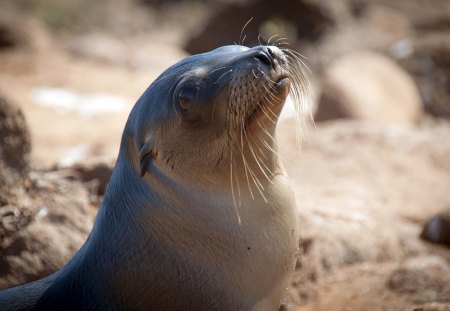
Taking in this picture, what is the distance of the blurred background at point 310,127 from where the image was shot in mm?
4285

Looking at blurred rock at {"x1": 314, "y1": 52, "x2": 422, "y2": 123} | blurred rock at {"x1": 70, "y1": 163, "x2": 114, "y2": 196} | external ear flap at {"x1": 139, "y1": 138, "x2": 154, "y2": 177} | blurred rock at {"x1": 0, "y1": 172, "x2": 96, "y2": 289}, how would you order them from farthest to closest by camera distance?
blurred rock at {"x1": 314, "y1": 52, "x2": 422, "y2": 123} < blurred rock at {"x1": 70, "y1": 163, "x2": 114, "y2": 196} < blurred rock at {"x1": 0, "y1": 172, "x2": 96, "y2": 289} < external ear flap at {"x1": 139, "y1": 138, "x2": 154, "y2": 177}

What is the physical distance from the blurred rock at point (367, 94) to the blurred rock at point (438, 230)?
11.8 feet

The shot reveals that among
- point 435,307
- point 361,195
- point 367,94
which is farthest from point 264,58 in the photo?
point 367,94

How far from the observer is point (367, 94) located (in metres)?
8.92

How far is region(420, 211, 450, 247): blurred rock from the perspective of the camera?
5.02m

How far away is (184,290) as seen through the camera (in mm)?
2824

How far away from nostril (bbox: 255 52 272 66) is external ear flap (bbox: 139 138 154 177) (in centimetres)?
59

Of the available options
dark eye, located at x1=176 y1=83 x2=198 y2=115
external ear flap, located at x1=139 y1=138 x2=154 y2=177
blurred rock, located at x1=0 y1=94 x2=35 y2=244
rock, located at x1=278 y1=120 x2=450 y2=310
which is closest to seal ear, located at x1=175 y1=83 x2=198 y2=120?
dark eye, located at x1=176 y1=83 x2=198 y2=115

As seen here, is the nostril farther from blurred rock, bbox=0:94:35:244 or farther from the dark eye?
blurred rock, bbox=0:94:35:244

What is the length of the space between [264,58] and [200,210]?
0.69 metres

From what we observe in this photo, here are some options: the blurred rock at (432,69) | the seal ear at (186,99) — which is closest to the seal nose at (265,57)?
the seal ear at (186,99)

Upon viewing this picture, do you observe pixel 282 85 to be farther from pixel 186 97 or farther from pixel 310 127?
pixel 310 127

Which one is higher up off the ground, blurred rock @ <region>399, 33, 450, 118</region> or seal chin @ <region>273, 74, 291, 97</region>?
seal chin @ <region>273, 74, 291, 97</region>

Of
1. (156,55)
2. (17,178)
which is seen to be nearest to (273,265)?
(17,178)
